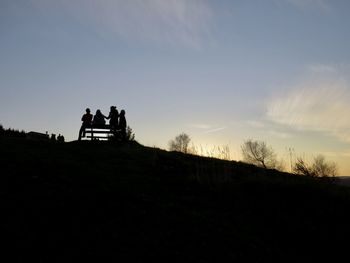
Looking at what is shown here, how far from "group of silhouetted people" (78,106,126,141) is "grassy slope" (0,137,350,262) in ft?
33.2

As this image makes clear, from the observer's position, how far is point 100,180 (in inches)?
464

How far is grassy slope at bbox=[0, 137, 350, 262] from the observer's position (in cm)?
729

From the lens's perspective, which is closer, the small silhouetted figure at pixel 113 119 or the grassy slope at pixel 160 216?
the grassy slope at pixel 160 216

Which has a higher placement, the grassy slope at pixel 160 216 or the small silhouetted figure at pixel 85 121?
the small silhouetted figure at pixel 85 121

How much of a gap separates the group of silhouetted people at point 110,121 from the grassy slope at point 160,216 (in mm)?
10124

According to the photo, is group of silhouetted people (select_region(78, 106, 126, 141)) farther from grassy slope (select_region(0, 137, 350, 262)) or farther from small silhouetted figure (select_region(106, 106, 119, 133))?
grassy slope (select_region(0, 137, 350, 262))

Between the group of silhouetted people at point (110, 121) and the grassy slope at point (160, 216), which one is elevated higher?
the group of silhouetted people at point (110, 121)

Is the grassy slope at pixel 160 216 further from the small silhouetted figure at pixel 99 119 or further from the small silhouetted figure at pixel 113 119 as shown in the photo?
the small silhouetted figure at pixel 99 119

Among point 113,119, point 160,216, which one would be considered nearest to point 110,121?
point 113,119

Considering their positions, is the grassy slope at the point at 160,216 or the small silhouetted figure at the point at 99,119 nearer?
the grassy slope at the point at 160,216

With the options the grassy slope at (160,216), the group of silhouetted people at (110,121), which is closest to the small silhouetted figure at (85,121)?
the group of silhouetted people at (110,121)

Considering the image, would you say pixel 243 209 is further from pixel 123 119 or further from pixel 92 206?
pixel 123 119

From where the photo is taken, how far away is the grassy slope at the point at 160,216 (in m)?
7.29

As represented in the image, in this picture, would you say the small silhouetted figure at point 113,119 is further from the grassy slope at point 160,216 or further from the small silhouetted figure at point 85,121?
the grassy slope at point 160,216
